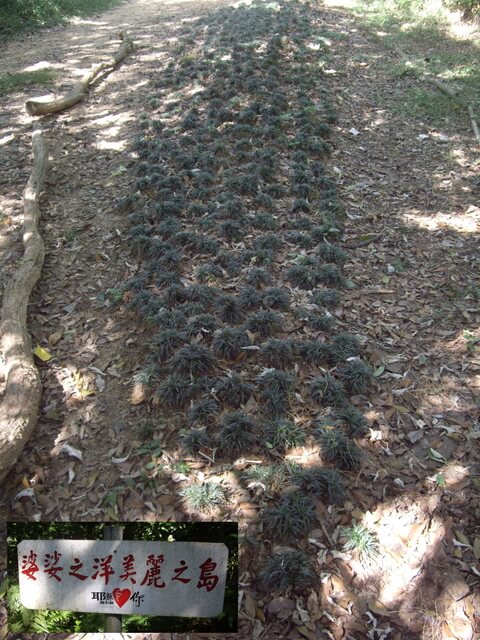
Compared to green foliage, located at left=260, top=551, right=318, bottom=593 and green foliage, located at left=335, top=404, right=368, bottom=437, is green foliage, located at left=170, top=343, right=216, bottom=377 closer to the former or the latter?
green foliage, located at left=335, top=404, right=368, bottom=437

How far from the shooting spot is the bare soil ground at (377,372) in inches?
109

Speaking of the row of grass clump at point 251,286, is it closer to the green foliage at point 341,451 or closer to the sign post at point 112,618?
the green foliage at point 341,451

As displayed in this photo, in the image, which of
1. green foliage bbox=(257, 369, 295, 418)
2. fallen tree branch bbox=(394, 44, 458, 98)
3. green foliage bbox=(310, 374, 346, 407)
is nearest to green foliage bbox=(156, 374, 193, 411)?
green foliage bbox=(257, 369, 295, 418)

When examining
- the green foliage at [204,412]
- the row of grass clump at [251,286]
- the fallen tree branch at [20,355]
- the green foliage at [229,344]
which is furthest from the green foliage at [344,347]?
the fallen tree branch at [20,355]

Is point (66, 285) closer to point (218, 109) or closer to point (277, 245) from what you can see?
point (277, 245)

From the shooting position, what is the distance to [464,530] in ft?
9.77

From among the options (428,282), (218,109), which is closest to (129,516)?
(428,282)

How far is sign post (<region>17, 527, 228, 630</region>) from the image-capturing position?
6.50 feet

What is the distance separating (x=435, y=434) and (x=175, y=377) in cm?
216

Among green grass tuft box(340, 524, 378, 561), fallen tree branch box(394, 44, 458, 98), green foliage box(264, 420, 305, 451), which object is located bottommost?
green grass tuft box(340, 524, 378, 561)

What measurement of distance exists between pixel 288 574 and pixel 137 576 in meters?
1.14

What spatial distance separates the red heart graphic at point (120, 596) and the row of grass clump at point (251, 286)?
1068 mm

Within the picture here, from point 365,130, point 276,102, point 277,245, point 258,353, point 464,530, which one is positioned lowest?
point 464,530

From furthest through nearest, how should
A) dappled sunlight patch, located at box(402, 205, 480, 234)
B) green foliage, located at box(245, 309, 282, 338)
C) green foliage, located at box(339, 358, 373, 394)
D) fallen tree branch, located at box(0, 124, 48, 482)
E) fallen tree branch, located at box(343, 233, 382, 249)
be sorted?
1. dappled sunlight patch, located at box(402, 205, 480, 234)
2. fallen tree branch, located at box(343, 233, 382, 249)
3. green foliage, located at box(245, 309, 282, 338)
4. green foliage, located at box(339, 358, 373, 394)
5. fallen tree branch, located at box(0, 124, 48, 482)
